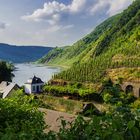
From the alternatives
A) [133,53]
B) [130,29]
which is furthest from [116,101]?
[130,29]

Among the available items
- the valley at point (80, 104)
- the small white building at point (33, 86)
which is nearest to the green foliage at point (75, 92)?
the valley at point (80, 104)

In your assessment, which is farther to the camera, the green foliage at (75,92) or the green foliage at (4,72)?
the green foliage at (4,72)

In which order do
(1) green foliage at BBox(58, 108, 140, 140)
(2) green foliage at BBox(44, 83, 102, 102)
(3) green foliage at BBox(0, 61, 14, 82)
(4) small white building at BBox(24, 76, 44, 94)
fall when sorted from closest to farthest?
(1) green foliage at BBox(58, 108, 140, 140) → (2) green foliage at BBox(44, 83, 102, 102) → (4) small white building at BBox(24, 76, 44, 94) → (3) green foliage at BBox(0, 61, 14, 82)

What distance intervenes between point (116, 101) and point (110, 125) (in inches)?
40.2

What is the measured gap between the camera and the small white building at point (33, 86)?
8338 cm

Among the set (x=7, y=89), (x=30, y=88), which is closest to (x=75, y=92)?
(x=30, y=88)

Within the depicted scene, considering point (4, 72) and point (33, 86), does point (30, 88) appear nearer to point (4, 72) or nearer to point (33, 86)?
point (33, 86)

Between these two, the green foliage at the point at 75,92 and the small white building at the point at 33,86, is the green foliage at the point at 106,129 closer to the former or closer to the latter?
the green foliage at the point at 75,92

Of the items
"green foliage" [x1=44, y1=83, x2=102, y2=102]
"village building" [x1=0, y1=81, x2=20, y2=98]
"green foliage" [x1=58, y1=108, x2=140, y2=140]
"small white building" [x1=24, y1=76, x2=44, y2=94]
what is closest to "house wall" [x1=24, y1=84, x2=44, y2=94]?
"small white building" [x1=24, y1=76, x2=44, y2=94]

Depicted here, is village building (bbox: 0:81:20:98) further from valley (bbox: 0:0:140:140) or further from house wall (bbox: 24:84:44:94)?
house wall (bbox: 24:84:44:94)

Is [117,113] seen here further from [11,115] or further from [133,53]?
[133,53]

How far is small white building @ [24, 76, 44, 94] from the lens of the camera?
83375 millimetres

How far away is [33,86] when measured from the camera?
277 ft

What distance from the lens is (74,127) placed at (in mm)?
5301
